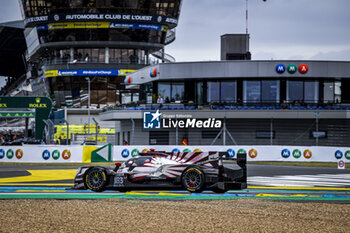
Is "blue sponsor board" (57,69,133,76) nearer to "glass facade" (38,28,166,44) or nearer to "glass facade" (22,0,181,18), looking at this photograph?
"glass facade" (38,28,166,44)

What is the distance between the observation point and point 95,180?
15.1 metres

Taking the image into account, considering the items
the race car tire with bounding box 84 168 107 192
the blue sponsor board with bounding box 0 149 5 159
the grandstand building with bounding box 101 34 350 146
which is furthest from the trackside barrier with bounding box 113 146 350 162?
the race car tire with bounding box 84 168 107 192

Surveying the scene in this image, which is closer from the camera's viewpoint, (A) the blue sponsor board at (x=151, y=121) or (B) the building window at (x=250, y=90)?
(A) the blue sponsor board at (x=151, y=121)

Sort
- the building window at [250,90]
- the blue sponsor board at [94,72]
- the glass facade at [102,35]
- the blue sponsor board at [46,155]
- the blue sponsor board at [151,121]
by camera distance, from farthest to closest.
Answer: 1. the blue sponsor board at [94,72]
2. the glass facade at [102,35]
3. the building window at [250,90]
4. the blue sponsor board at [151,121]
5. the blue sponsor board at [46,155]

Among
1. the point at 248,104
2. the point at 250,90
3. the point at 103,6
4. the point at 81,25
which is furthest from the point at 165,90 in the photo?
the point at 81,25

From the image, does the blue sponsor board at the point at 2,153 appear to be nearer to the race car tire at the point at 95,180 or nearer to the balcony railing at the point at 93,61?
the race car tire at the point at 95,180

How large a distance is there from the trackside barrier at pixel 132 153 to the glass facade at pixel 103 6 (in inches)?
1890

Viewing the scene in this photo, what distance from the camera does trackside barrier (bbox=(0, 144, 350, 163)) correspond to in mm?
31266

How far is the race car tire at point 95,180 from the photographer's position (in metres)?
15.0

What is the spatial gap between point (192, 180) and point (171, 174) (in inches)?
23.9

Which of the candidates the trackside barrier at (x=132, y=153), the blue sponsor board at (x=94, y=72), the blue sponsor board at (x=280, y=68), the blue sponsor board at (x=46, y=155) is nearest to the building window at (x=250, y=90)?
the blue sponsor board at (x=280, y=68)

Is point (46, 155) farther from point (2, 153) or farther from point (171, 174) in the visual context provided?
point (171, 174)

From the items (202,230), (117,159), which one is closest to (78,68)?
(117,159)

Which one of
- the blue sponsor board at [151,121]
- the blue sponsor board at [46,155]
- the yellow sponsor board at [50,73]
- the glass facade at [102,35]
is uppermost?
the glass facade at [102,35]
